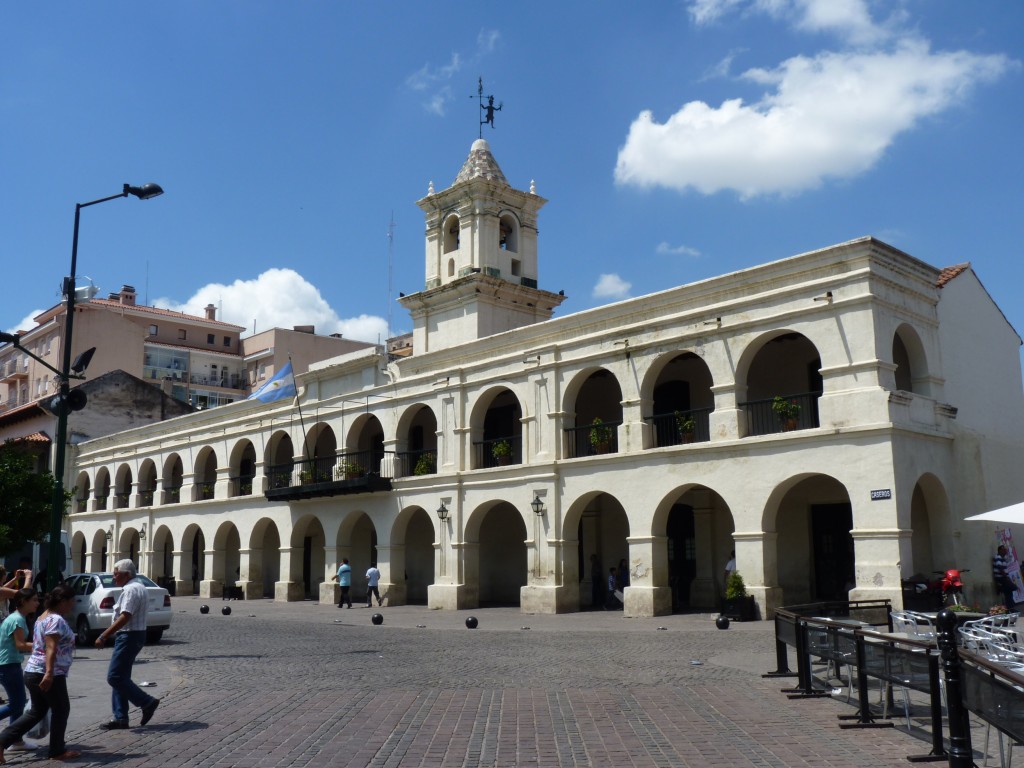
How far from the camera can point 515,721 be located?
925 cm

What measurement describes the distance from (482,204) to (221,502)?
625 inches

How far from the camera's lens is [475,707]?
396 inches

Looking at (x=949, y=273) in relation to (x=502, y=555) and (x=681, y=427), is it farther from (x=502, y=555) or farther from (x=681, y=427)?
(x=502, y=555)

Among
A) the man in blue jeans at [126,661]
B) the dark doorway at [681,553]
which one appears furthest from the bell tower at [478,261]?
the man in blue jeans at [126,661]

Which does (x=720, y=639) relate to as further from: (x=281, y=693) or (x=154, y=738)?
(x=154, y=738)

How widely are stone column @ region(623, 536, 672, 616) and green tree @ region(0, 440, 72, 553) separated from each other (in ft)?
42.8

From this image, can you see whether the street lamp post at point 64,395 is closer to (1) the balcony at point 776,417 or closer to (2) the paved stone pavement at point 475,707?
(2) the paved stone pavement at point 475,707

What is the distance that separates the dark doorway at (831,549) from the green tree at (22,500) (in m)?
17.4

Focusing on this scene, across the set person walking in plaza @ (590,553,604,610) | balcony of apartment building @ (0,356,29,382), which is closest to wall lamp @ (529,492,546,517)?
person walking in plaza @ (590,553,604,610)

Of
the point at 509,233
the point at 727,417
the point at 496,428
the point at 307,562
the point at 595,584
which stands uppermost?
the point at 509,233

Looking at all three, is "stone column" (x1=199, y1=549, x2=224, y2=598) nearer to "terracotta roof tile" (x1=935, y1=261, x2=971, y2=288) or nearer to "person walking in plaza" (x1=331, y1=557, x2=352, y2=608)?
"person walking in plaza" (x1=331, y1=557, x2=352, y2=608)

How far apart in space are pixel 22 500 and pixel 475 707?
16772 millimetres

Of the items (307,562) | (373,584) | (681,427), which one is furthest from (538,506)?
(307,562)

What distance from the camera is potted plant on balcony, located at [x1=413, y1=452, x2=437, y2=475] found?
29281 millimetres
